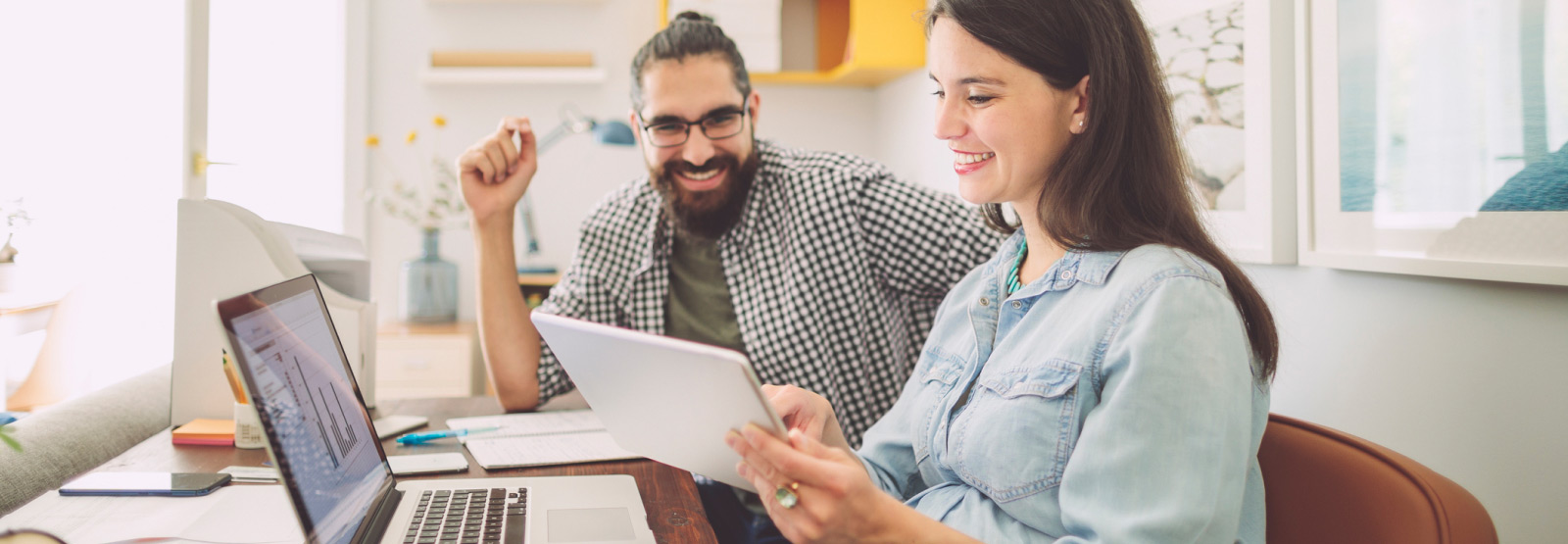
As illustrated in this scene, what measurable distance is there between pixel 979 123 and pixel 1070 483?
0.38m

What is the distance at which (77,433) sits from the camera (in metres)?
1.12

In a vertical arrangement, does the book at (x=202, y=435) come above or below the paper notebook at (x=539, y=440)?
above

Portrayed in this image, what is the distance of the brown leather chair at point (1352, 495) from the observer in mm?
644

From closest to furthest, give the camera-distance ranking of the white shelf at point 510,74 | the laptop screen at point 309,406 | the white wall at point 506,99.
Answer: the laptop screen at point 309,406 < the white shelf at point 510,74 < the white wall at point 506,99

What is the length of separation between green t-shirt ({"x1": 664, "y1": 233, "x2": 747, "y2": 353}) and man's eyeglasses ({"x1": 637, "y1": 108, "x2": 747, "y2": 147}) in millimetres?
187

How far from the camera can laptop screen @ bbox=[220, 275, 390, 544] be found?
60 centimetres

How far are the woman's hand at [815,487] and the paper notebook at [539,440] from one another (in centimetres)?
46

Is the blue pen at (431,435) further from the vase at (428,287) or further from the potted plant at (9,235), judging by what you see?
the vase at (428,287)

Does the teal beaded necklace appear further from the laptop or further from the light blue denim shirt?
the laptop

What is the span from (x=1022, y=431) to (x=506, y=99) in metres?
3.05

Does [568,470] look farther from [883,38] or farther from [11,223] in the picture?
[883,38]

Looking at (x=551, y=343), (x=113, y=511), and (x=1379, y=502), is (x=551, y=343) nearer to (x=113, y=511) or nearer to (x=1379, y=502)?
(x=113, y=511)

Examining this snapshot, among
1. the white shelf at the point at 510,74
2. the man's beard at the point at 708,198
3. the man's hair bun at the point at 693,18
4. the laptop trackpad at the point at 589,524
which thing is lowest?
the laptop trackpad at the point at 589,524

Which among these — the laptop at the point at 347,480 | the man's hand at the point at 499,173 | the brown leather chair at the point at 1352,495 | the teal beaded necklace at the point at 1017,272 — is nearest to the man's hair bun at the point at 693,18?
the man's hand at the point at 499,173
